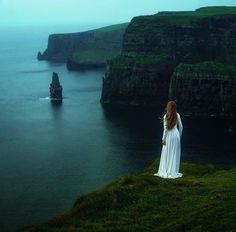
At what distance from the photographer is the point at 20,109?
13750cm

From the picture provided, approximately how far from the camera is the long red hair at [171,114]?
29.3m

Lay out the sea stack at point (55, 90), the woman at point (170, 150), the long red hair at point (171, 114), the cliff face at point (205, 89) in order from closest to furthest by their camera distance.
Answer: the long red hair at point (171, 114)
the woman at point (170, 150)
the cliff face at point (205, 89)
the sea stack at point (55, 90)

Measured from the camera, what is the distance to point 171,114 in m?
30.0

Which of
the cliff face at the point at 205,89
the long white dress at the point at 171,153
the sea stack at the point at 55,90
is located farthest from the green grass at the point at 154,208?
the sea stack at the point at 55,90

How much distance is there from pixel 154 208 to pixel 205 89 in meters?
112

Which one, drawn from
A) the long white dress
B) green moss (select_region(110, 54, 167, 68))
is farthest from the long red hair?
green moss (select_region(110, 54, 167, 68))

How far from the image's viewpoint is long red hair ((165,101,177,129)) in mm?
29328

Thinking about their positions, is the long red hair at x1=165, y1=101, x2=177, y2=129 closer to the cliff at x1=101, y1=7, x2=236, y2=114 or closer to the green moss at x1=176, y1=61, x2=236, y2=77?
the green moss at x1=176, y1=61, x2=236, y2=77

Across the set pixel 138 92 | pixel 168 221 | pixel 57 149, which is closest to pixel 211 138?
pixel 57 149

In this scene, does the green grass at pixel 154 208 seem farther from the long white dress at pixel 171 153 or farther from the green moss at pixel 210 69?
the green moss at pixel 210 69

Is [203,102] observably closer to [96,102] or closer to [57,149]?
[96,102]

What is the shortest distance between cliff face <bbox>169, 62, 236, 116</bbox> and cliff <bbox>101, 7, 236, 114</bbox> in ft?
27.3

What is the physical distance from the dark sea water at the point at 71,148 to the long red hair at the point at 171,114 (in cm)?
2689

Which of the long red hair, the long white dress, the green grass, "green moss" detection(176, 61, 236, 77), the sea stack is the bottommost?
the sea stack
